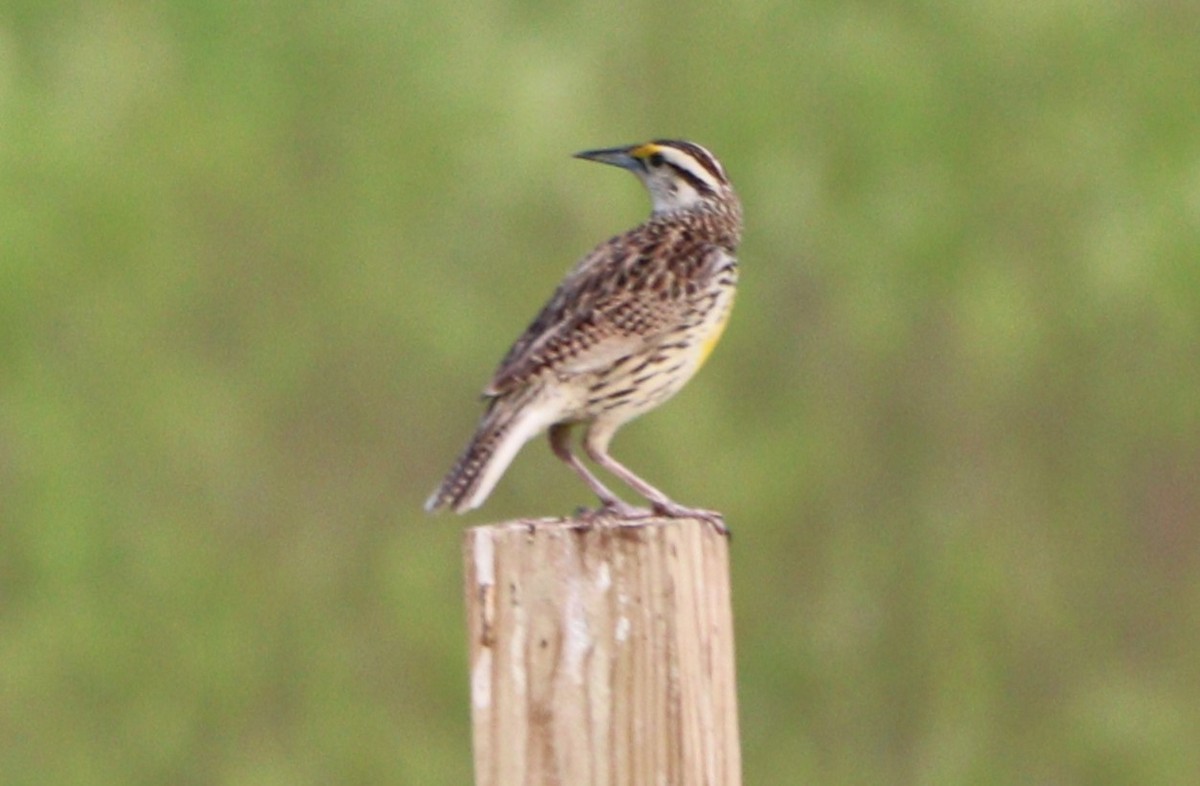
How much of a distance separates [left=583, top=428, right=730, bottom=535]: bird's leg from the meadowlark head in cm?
80

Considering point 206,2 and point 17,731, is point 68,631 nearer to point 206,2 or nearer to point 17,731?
point 17,731

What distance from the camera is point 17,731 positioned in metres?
8.05

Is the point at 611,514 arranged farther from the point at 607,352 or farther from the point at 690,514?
the point at 607,352

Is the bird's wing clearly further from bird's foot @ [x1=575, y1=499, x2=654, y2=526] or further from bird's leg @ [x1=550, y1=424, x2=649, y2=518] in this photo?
bird's foot @ [x1=575, y1=499, x2=654, y2=526]

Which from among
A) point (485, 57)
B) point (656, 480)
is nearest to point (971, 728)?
point (656, 480)

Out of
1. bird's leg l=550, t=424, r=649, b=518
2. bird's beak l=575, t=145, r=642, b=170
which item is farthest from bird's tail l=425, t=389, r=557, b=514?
bird's beak l=575, t=145, r=642, b=170

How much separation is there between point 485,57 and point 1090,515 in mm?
2731

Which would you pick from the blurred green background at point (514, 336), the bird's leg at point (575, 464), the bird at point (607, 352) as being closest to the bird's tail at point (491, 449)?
the bird at point (607, 352)

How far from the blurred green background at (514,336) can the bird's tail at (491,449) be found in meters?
2.95

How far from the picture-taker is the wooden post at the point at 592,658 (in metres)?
3.25

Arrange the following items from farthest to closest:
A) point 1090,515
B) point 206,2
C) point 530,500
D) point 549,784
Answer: point 206,2, point 1090,515, point 530,500, point 549,784

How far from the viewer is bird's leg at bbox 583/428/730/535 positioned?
3986 mm

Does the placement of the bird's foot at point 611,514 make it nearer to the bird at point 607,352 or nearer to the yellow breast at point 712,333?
the bird at point 607,352

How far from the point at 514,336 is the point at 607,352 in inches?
128
